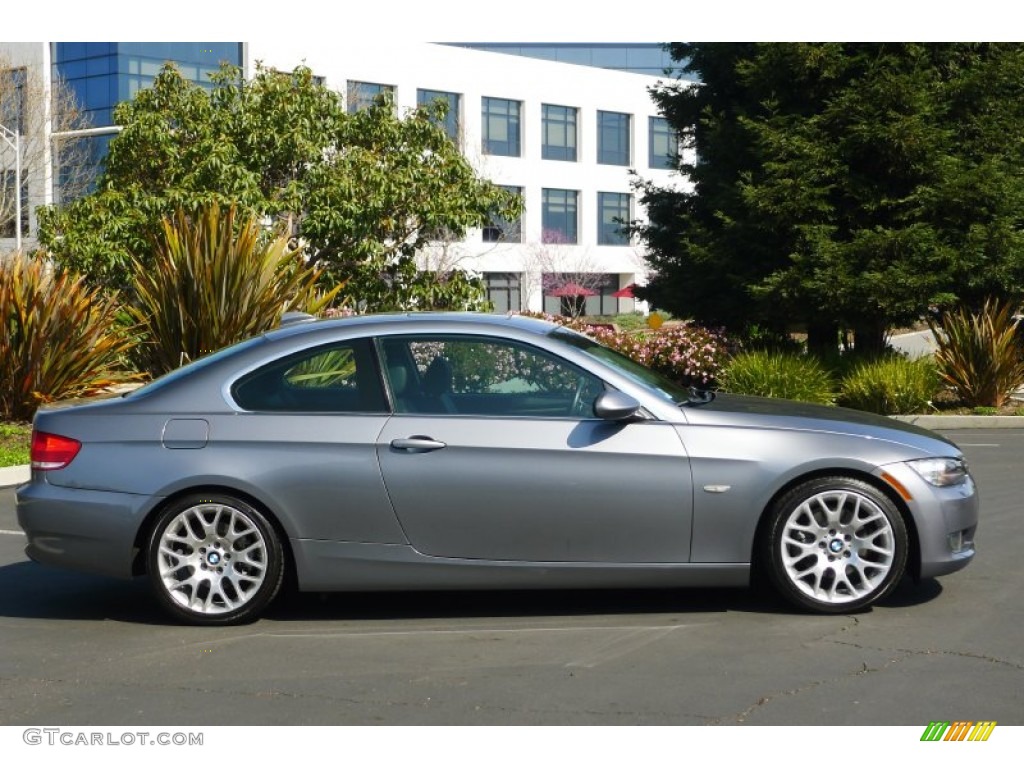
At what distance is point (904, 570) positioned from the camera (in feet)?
22.3

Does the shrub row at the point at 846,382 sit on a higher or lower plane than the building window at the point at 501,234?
lower

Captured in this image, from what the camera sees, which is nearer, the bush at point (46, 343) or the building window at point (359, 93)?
the bush at point (46, 343)

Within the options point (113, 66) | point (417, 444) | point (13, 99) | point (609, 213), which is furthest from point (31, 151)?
point (417, 444)

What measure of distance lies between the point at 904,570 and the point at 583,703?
2192 millimetres

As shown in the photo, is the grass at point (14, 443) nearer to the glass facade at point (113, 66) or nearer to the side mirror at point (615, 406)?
the side mirror at point (615, 406)

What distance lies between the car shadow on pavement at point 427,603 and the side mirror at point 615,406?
1040 millimetres

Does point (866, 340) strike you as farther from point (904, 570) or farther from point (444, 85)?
point (444, 85)

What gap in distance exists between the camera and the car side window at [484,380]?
685cm

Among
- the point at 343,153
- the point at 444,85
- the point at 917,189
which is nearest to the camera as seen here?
the point at 917,189

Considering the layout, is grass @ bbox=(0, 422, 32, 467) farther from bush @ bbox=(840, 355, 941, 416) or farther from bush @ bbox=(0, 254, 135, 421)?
bush @ bbox=(840, 355, 941, 416)

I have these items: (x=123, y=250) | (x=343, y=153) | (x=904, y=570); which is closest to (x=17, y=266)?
(x=123, y=250)

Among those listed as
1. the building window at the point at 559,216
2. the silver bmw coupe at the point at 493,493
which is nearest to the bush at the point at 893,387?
the silver bmw coupe at the point at 493,493

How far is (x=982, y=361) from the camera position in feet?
61.5

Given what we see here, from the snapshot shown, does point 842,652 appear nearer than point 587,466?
Yes
